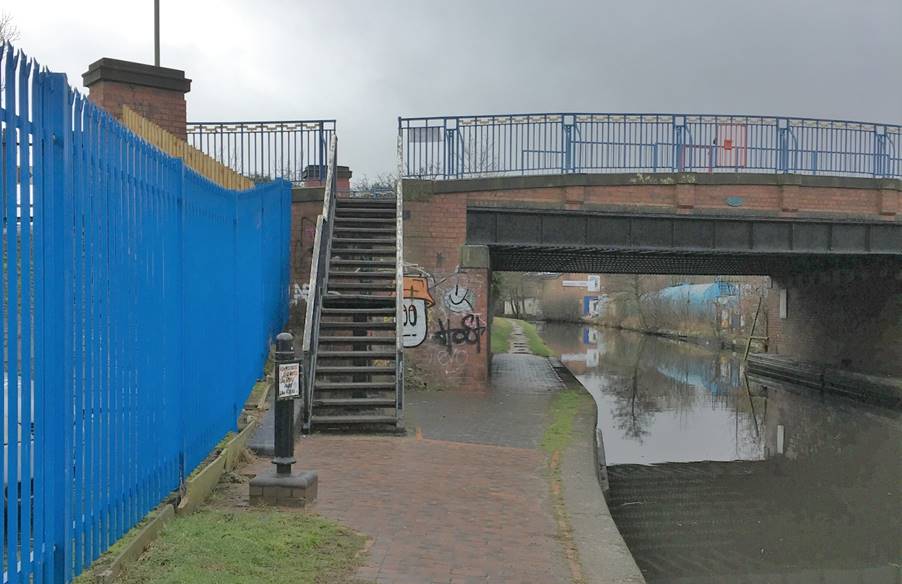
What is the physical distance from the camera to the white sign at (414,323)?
15.3m

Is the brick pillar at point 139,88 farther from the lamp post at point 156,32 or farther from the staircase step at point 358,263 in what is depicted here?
the staircase step at point 358,263

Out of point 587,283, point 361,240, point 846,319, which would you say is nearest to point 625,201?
point 361,240

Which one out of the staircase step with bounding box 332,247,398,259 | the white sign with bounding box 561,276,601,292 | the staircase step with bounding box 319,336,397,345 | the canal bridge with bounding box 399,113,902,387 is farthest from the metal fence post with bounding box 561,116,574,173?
the white sign with bounding box 561,276,601,292

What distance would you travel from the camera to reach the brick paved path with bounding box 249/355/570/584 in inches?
203

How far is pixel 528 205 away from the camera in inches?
638

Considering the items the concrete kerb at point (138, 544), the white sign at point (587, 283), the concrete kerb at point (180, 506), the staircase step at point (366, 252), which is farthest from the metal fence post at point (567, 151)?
the white sign at point (587, 283)

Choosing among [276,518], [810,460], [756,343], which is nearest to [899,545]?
[810,460]

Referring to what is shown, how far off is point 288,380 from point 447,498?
5.71ft

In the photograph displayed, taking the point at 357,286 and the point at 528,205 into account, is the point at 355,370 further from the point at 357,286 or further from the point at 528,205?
the point at 528,205

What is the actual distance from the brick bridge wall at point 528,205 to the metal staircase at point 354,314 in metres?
0.84

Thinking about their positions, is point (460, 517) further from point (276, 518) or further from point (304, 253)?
point (304, 253)

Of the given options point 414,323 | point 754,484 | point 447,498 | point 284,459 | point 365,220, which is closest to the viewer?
point 284,459

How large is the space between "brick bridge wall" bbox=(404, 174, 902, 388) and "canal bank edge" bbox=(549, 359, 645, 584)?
5138 mm

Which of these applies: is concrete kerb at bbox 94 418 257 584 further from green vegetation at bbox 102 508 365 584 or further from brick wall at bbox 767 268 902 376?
brick wall at bbox 767 268 902 376
